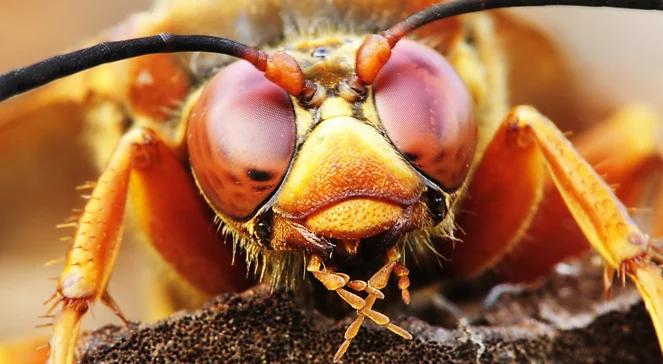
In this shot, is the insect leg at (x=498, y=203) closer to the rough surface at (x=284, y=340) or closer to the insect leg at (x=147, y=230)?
the rough surface at (x=284, y=340)

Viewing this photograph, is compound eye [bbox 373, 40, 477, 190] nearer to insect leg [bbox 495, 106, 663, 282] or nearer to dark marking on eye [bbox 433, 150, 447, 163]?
dark marking on eye [bbox 433, 150, 447, 163]

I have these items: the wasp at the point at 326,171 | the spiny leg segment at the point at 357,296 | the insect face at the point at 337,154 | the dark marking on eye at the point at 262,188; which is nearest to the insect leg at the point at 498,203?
Result: the wasp at the point at 326,171

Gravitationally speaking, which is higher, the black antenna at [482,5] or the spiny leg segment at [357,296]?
the black antenna at [482,5]

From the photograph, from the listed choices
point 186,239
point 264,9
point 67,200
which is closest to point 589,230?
point 186,239

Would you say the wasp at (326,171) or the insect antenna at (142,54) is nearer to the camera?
the insect antenna at (142,54)

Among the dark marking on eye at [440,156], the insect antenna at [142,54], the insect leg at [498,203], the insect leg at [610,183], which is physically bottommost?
the insect leg at [610,183]

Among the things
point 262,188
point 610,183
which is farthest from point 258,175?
point 610,183
